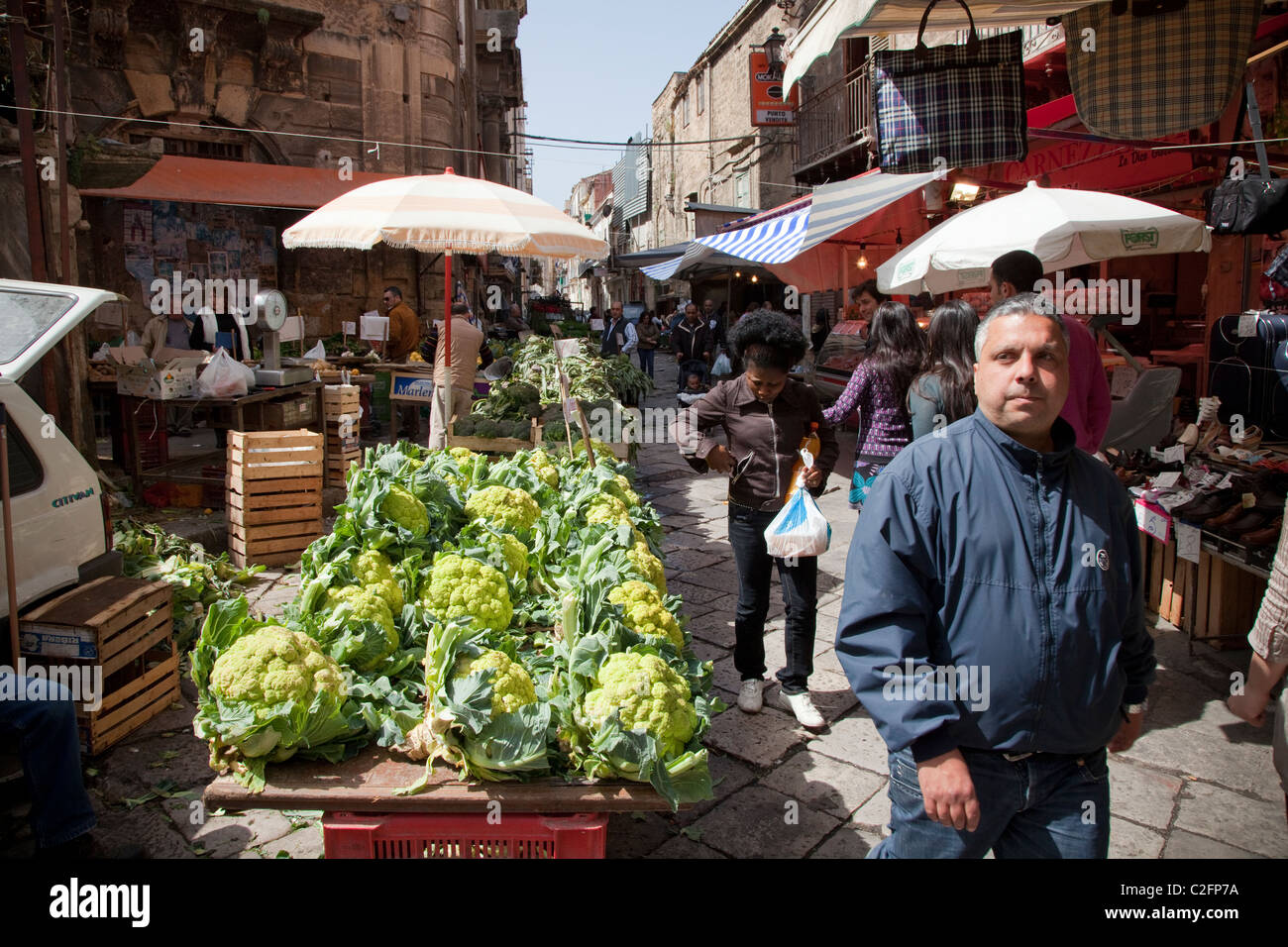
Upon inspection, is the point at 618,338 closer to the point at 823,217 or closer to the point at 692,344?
the point at 692,344

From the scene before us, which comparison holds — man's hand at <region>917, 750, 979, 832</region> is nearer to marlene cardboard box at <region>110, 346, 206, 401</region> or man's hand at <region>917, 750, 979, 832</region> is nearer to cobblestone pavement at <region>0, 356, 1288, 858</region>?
cobblestone pavement at <region>0, 356, 1288, 858</region>

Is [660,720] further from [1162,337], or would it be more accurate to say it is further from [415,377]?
[1162,337]

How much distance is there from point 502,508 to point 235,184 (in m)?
11.0

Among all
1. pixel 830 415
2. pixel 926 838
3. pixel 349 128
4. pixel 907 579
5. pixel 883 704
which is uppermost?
pixel 349 128

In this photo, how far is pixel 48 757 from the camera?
2861 mm

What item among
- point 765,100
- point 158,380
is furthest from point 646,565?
point 765,100

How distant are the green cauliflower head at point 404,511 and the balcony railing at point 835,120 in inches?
535

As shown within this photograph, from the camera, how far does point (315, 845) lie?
10.4 ft

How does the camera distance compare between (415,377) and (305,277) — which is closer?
(415,377)

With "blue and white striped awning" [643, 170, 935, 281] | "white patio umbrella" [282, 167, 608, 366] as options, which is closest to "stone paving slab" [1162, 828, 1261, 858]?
"white patio umbrella" [282, 167, 608, 366]

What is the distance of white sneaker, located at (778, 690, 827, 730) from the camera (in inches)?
156

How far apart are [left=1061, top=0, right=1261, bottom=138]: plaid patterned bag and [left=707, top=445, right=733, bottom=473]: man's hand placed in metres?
2.57

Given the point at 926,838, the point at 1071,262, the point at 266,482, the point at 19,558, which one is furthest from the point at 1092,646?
the point at 266,482

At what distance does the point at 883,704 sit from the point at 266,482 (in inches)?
216
